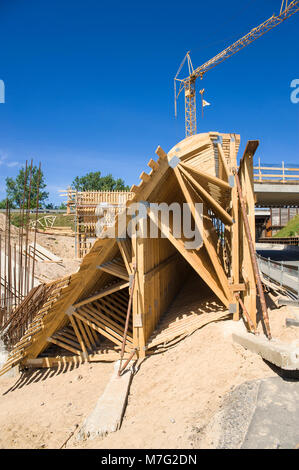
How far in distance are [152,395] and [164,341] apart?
1.83 metres

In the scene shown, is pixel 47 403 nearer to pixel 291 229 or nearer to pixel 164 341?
pixel 164 341

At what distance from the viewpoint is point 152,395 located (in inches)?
203

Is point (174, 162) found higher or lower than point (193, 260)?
higher

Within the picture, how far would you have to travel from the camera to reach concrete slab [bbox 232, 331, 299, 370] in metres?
4.38

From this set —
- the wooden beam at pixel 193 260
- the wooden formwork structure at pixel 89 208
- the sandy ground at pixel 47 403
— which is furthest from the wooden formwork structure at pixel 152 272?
the wooden formwork structure at pixel 89 208

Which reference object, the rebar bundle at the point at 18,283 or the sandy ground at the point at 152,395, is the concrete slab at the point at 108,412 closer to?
the sandy ground at the point at 152,395

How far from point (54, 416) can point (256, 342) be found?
4.21m

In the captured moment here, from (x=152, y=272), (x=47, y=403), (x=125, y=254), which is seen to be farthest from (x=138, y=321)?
(x=47, y=403)

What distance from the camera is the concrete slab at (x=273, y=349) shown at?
4383 mm

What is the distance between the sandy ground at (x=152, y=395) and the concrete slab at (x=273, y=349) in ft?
0.55

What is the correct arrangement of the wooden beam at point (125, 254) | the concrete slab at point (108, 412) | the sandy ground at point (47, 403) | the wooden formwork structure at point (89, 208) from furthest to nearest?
1. the wooden formwork structure at point (89, 208)
2. the wooden beam at point (125, 254)
3. the sandy ground at point (47, 403)
4. the concrete slab at point (108, 412)
